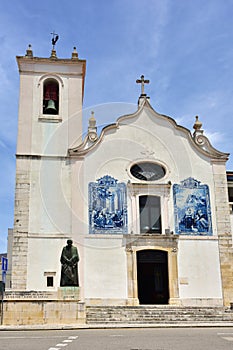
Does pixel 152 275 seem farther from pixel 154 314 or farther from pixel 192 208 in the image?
pixel 192 208

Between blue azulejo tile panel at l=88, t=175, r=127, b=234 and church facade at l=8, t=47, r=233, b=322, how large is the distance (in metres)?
0.05

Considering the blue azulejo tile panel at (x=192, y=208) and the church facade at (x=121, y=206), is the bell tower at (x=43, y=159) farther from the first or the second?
the blue azulejo tile panel at (x=192, y=208)

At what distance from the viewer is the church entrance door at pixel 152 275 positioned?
20562mm

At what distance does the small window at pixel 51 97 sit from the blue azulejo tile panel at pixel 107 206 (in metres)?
4.99

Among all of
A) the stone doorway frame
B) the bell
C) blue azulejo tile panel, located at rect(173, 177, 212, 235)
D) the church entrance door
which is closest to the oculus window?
the stone doorway frame

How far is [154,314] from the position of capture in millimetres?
17219

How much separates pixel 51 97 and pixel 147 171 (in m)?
6.97

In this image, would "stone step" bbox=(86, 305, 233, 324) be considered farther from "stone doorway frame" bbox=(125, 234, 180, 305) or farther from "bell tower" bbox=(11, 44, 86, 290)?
"bell tower" bbox=(11, 44, 86, 290)

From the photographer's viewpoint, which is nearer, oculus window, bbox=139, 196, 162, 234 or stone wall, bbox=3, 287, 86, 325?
stone wall, bbox=3, 287, 86, 325

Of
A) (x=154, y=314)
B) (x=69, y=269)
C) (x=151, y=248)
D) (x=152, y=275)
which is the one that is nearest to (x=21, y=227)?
(x=69, y=269)

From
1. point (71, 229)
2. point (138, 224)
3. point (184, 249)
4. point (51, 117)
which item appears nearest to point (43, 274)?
point (71, 229)

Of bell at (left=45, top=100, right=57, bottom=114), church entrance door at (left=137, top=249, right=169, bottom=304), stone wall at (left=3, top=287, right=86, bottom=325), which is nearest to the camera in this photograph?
stone wall at (left=3, top=287, right=86, bottom=325)

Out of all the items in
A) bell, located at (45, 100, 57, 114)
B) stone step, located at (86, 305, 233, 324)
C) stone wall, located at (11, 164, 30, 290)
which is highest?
bell, located at (45, 100, 57, 114)

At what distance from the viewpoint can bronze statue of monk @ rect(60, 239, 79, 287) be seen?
54.0ft
